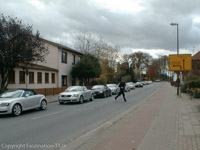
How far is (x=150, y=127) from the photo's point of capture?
766cm

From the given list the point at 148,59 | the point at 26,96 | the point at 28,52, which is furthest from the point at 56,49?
the point at 148,59

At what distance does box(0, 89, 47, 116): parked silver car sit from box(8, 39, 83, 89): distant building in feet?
32.5

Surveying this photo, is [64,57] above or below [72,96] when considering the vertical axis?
above

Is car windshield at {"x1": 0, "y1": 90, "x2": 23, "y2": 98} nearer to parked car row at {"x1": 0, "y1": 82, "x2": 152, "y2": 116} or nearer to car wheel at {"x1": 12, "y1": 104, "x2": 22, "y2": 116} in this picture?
parked car row at {"x1": 0, "y1": 82, "x2": 152, "y2": 116}

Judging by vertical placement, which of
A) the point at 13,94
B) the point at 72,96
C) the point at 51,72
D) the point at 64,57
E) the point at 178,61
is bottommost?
the point at 72,96

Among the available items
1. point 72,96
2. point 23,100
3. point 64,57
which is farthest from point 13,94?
point 64,57

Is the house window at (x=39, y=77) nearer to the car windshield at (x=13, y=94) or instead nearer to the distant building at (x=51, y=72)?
the distant building at (x=51, y=72)

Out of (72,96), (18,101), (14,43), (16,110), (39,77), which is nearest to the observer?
(16,110)

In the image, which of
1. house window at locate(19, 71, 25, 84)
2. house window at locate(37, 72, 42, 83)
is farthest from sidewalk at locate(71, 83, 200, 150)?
house window at locate(37, 72, 42, 83)

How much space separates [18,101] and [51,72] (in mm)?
18731

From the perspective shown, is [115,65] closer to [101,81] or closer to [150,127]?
[101,81]

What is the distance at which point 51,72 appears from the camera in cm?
3002

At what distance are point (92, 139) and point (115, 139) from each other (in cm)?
→ 67

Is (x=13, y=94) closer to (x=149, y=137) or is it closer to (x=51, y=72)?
(x=149, y=137)
